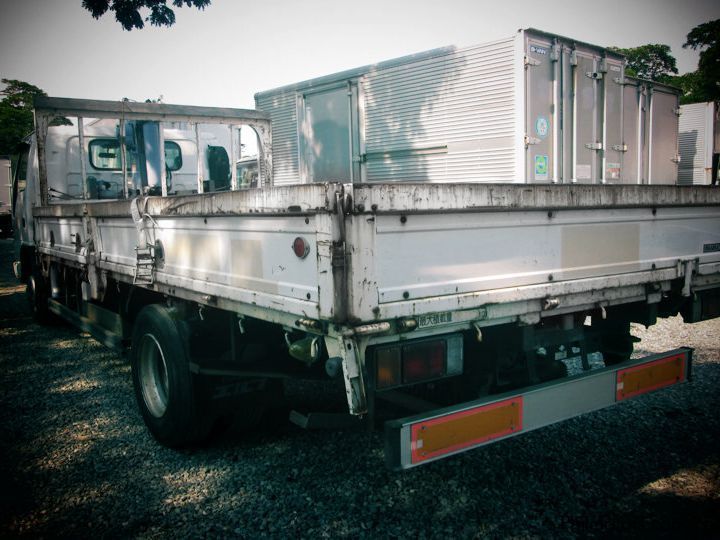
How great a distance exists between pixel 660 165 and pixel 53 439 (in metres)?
9.28

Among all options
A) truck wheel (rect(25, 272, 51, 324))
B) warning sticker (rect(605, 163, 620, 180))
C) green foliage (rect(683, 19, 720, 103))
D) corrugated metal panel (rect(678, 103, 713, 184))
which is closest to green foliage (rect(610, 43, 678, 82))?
green foliage (rect(683, 19, 720, 103))

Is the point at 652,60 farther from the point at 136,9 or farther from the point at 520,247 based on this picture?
the point at 520,247

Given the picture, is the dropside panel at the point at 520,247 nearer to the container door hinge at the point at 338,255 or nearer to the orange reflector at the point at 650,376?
the container door hinge at the point at 338,255

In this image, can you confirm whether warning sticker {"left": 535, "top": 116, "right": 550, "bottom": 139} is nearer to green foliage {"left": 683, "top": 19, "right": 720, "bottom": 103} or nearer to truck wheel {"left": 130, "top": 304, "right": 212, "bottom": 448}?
truck wheel {"left": 130, "top": 304, "right": 212, "bottom": 448}

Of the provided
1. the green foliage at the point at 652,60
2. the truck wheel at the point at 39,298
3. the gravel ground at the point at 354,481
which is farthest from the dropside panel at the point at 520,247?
the green foliage at the point at 652,60

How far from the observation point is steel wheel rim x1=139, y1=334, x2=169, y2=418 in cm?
376

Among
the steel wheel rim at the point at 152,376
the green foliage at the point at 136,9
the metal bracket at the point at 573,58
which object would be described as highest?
the green foliage at the point at 136,9

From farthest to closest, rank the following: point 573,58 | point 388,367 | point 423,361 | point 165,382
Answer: point 573,58 → point 165,382 → point 423,361 → point 388,367

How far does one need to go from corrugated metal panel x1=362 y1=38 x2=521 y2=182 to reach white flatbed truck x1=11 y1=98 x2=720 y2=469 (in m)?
3.67

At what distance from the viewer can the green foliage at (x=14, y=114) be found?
3934 cm

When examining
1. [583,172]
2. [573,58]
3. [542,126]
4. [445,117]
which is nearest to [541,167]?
[542,126]

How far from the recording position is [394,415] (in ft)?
9.85

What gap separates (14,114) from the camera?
1602 inches

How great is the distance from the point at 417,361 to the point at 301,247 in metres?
0.71
